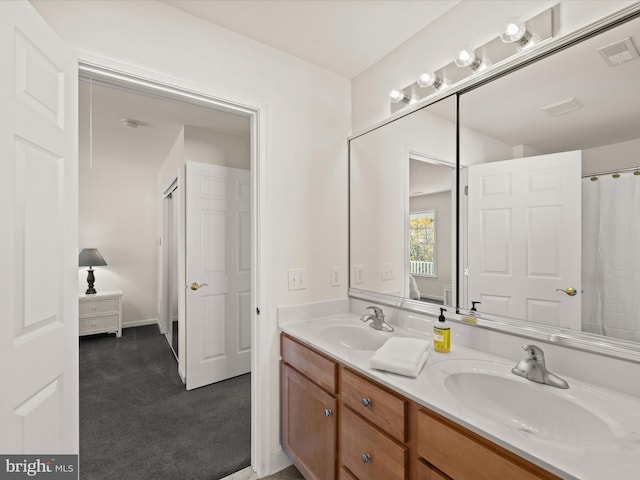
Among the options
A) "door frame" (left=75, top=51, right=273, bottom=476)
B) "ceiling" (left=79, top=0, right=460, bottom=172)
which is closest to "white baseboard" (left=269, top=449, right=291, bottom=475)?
"door frame" (left=75, top=51, right=273, bottom=476)

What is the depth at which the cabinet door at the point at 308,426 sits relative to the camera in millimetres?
1413

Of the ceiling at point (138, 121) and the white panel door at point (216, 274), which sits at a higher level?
the ceiling at point (138, 121)

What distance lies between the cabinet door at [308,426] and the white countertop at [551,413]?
291 millimetres

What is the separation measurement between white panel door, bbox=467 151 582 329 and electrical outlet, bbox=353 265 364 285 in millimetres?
735

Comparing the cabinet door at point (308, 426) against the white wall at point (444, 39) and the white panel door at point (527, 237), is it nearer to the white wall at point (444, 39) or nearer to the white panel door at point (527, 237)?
the white panel door at point (527, 237)

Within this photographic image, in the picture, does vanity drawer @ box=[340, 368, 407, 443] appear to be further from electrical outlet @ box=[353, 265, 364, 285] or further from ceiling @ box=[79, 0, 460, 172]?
ceiling @ box=[79, 0, 460, 172]

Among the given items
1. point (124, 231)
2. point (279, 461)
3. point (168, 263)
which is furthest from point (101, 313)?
point (279, 461)

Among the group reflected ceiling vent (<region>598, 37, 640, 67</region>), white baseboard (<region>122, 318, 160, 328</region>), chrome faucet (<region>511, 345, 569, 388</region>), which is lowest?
white baseboard (<region>122, 318, 160, 328</region>)

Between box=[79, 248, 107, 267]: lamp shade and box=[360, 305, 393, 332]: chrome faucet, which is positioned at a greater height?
box=[79, 248, 107, 267]: lamp shade

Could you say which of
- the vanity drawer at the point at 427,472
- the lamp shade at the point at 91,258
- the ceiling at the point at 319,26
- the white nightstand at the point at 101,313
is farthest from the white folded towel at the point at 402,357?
the lamp shade at the point at 91,258

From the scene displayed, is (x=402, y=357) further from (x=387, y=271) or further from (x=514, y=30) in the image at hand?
(x=514, y=30)

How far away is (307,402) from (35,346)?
1.11 meters

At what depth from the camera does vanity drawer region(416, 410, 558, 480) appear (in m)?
0.76

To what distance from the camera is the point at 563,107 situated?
45.4 inches
